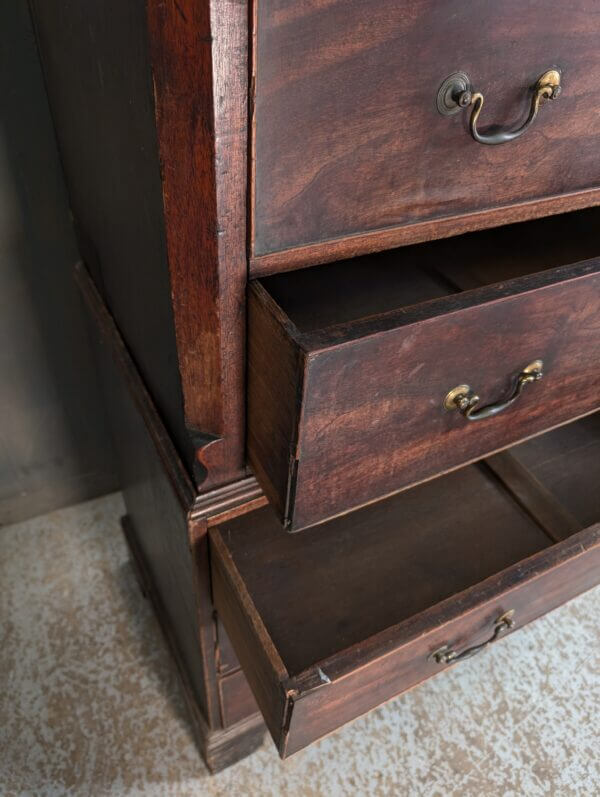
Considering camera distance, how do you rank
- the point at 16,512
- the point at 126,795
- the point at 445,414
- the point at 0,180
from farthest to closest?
1. the point at 16,512
2. the point at 126,795
3. the point at 0,180
4. the point at 445,414

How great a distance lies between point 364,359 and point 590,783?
87 centimetres

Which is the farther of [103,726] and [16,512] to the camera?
[16,512]

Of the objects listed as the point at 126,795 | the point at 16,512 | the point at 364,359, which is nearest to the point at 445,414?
the point at 364,359

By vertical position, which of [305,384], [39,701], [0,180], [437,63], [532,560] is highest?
[437,63]

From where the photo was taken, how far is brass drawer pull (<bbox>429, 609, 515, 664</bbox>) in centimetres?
62

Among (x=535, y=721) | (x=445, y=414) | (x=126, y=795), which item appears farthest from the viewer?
(x=535, y=721)

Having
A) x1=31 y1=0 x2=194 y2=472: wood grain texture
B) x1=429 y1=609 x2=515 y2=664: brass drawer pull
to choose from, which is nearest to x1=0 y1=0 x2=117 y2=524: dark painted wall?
x1=31 y1=0 x2=194 y2=472: wood grain texture

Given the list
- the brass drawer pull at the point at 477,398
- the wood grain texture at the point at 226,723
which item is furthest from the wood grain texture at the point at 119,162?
the wood grain texture at the point at 226,723

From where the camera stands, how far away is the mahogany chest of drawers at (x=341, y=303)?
15.4 inches

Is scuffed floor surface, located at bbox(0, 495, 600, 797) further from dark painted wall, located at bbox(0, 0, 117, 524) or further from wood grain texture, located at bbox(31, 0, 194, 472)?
wood grain texture, located at bbox(31, 0, 194, 472)

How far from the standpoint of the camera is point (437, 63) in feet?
1.35

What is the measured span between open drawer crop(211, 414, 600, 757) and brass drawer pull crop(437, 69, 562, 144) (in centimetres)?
39

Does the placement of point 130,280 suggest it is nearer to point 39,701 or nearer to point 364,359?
point 364,359

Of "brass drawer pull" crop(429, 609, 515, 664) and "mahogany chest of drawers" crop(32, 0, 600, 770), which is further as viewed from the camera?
"brass drawer pull" crop(429, 609, 515, 664)
